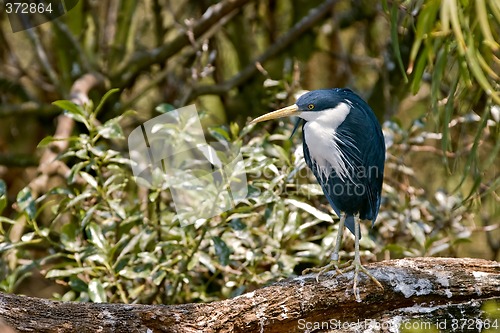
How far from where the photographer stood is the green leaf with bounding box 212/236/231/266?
2.78 meters

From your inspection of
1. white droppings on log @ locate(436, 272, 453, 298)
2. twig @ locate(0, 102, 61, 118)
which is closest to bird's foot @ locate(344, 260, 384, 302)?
white droppings on log @ locate(436, 272, 453, 298)

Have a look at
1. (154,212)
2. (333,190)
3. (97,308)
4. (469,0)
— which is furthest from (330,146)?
(154,212)

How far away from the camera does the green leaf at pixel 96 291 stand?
103 inches

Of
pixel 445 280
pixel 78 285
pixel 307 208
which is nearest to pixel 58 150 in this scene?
pixel 78 285

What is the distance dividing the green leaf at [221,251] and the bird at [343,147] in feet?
1.63

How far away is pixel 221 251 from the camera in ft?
9.16

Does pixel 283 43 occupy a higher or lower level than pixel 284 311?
higher

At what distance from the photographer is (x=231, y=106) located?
4.25 metres

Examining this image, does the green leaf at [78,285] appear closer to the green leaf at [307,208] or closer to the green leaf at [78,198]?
the green leaf at [78,198]

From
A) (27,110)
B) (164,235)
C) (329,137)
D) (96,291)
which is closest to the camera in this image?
(329,137)

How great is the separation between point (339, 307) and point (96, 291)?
964mm

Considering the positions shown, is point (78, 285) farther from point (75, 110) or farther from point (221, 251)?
point (75, 110)

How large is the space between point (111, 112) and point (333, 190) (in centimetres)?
190

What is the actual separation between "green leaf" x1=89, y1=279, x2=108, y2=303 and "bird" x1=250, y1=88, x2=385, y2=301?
81 centimetres
